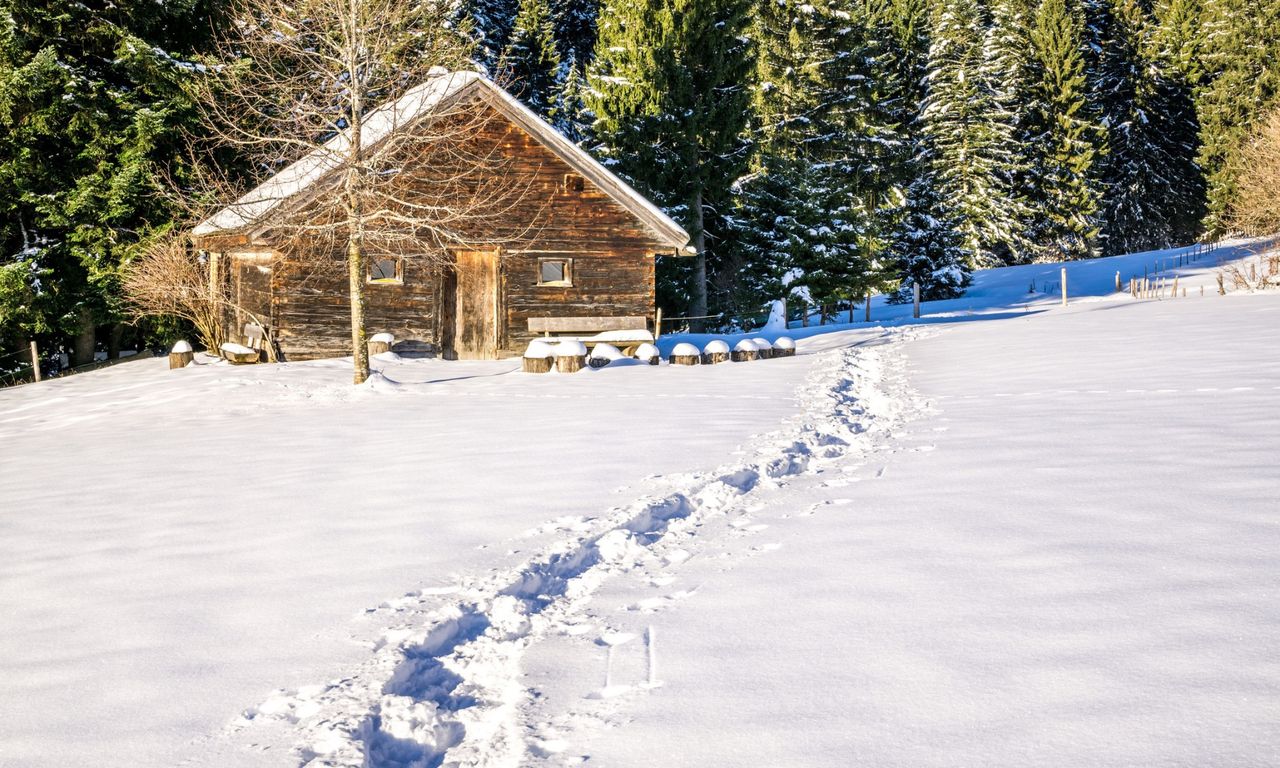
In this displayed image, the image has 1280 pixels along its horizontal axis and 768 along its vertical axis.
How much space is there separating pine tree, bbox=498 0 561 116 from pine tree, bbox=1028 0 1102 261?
25.8 meters

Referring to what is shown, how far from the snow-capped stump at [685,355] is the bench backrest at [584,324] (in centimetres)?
341

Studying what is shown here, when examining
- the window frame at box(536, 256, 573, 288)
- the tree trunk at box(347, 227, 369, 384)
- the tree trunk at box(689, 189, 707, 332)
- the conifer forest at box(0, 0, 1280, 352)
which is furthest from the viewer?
the tree trunk at box(689, 189, 707, 332)

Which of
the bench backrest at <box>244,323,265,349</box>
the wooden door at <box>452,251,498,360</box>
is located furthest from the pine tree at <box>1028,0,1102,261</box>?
the bench backrest at <box>244,323,265,349</box>

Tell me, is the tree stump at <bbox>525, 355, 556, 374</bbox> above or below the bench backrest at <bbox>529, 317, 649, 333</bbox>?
below

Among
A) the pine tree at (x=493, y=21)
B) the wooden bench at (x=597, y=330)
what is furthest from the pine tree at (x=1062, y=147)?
the wooden bench at (x=597, y=330)

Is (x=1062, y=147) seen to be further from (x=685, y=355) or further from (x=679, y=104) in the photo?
(x=685, y=355)

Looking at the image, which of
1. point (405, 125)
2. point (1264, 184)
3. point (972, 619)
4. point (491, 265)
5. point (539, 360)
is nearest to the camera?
point (972, 619)

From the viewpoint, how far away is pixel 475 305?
63.0 feet

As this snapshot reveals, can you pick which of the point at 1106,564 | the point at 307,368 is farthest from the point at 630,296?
the point at 1106,564

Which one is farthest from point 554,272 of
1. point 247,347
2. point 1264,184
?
point 1264,184

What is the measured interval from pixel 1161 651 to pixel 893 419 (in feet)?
20.1

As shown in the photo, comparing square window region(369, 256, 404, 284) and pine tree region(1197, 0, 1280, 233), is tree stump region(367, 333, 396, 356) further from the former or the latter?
pine tree region(1197, 0, 1280, 233)

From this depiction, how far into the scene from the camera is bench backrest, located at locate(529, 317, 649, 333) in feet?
63.8

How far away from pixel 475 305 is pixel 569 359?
15.3 feet
